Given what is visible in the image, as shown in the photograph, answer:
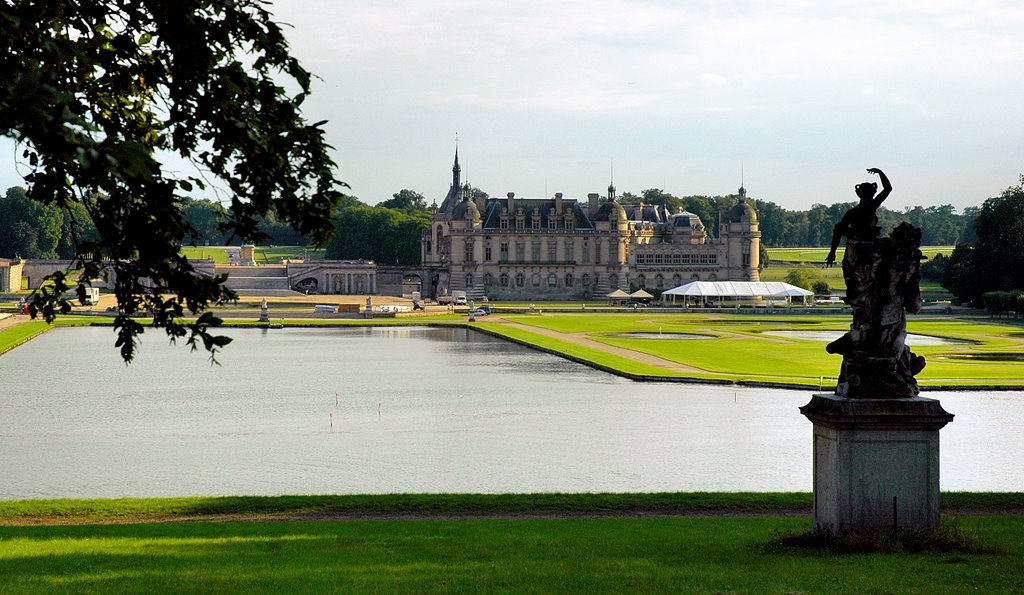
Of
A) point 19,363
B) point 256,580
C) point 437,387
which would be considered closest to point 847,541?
point 256,580

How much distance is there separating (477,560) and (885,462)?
4305 mm

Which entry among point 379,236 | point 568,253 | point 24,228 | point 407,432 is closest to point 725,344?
point 407,432

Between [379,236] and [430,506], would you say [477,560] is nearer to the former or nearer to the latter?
[430,506]

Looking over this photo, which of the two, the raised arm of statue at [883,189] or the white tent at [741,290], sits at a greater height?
the raised arm of statue at [883,189]

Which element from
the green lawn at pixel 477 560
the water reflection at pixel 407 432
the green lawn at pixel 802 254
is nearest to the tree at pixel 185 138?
the green lawn at pixel 477 560

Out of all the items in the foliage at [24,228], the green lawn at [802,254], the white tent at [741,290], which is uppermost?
the foliage at [24,228]

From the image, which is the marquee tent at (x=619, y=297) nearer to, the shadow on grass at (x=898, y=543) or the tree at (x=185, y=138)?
the shadow on grass at (x=898, y=543)

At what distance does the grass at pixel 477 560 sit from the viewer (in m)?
10.7

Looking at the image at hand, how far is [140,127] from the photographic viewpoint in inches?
476

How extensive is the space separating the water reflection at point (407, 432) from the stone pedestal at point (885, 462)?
8326mm

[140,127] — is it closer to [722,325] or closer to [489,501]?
[489,501]

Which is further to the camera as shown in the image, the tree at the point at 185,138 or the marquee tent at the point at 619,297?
the marquee tent at the point at 619,297

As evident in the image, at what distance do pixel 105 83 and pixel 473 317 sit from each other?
7073cm

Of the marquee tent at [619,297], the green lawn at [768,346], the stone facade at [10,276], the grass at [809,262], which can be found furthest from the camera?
the grass at [809,262]
